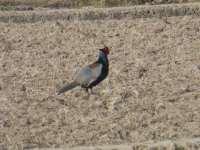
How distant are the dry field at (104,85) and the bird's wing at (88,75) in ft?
0.54

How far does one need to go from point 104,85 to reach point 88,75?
394mm

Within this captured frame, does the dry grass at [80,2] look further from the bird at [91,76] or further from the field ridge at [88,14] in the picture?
the bird at [91,76]

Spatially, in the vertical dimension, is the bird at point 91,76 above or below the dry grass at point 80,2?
below

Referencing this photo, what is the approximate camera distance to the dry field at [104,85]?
4793 mm

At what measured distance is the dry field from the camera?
4.79 m

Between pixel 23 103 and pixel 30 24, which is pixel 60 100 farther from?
pixel 30 24

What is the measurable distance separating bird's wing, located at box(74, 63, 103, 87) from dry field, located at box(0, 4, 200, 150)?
17cm

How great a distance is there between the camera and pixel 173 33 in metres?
6.98

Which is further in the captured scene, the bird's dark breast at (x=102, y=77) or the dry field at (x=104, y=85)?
the bird's dark breast at (x=102, y=77)

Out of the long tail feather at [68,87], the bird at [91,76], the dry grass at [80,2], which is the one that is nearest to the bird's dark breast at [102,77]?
the bird at [91,76]

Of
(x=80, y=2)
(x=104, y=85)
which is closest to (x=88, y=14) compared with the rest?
(x=80, y=2)

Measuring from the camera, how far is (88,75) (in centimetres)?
541

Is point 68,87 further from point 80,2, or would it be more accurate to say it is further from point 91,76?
point 80,2

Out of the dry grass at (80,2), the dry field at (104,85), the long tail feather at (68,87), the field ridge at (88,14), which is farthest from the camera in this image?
the dry grass at (80,2)
